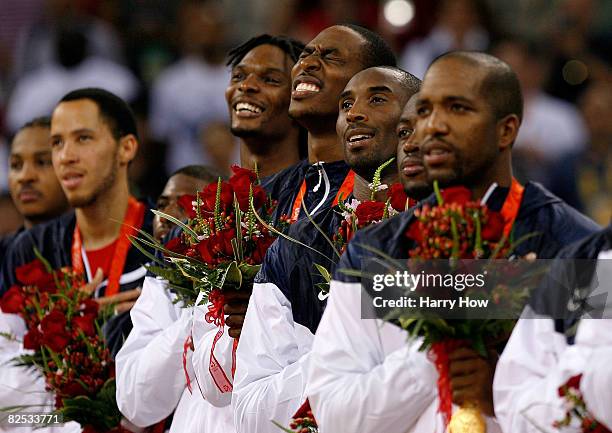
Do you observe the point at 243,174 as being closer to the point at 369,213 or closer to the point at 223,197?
the point at 223,197

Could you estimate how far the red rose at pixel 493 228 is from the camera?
4.75 meters

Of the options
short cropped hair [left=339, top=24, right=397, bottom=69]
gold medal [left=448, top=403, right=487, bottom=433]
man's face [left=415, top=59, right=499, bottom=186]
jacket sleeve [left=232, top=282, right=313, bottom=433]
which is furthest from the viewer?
short cropped hair [left=339, top=24, right=397, bottom=69]

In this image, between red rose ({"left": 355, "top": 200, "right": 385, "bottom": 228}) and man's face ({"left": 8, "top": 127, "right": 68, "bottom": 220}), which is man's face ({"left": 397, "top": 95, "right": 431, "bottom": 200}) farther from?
man's face ({"left": 8, "top": 127, "right": 68, "bottom": 220})

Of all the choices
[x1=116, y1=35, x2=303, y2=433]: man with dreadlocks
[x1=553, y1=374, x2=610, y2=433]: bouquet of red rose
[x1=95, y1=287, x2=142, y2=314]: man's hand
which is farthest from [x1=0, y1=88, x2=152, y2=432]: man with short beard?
[x1=553, y1=374, x2=610, y2=433]: bouquet of red rose

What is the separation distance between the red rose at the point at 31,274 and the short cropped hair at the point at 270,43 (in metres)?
1.61

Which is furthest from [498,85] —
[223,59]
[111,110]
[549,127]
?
[223,59]

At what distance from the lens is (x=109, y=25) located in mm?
13070

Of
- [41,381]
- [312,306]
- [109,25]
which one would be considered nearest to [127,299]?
[41,381]

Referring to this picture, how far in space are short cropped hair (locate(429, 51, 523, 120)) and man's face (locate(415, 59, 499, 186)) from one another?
22 millimetres

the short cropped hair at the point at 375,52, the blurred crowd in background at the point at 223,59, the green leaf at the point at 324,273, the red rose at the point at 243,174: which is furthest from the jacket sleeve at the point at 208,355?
the blurred crowd in background at the point at 223,59

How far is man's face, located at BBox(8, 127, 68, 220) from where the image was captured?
9250mm

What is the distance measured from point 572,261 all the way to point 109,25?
9000mm

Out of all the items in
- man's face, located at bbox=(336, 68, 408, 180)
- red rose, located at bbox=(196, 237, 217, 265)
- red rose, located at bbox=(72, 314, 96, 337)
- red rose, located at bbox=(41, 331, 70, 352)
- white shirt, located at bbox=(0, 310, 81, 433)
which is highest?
man's face, located at bbox=(336, 68, 408, 180)

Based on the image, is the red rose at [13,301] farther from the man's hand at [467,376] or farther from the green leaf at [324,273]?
the man's hand at [467,376]
